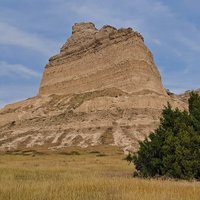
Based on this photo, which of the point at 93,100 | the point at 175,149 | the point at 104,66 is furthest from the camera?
the point at 104,66

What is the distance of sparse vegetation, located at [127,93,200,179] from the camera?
18969mm

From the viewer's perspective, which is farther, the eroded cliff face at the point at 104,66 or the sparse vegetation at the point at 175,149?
the eroded cliff face at the point at 104,66

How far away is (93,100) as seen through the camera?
390 feet

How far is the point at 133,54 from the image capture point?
433 ft

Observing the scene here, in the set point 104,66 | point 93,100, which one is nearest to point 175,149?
point 93,100

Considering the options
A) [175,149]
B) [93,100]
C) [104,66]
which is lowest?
[175,149]

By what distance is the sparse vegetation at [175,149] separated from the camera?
62.2 ft

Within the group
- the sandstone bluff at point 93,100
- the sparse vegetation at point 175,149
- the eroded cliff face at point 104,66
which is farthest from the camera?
the eroded cliff face at point 104,66

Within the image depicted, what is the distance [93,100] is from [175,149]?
3927 inches

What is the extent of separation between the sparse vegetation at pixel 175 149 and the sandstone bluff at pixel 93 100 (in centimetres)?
6296

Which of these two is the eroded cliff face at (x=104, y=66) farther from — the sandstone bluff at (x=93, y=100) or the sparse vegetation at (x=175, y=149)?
the sparse vegetation at (x=175, y=149)

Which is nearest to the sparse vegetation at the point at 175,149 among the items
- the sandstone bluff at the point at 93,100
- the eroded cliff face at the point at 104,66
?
the sandstone bluff at the point at 93,100

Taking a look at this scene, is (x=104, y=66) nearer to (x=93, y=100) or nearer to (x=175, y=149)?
(x=93, y=100)

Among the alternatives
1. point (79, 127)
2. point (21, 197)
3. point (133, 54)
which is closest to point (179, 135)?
point (21, 197)
